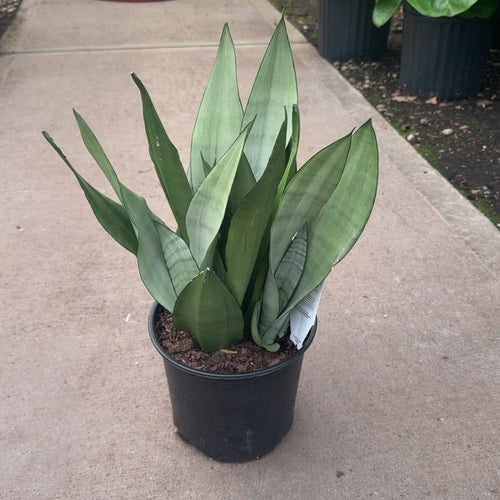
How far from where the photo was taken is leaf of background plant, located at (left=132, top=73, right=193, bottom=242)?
1.62 meters

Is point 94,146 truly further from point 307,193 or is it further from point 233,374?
point 233,374

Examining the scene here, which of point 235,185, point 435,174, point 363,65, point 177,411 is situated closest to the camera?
point 235,185

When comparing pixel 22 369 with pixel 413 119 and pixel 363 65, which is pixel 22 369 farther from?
pixel 363 65

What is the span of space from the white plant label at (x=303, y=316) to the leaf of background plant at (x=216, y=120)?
421 millimetres

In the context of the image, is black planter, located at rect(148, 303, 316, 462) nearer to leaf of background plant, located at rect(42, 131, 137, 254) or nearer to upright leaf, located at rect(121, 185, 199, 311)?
upright leaf, located at rect(121, 185, 199, 311)

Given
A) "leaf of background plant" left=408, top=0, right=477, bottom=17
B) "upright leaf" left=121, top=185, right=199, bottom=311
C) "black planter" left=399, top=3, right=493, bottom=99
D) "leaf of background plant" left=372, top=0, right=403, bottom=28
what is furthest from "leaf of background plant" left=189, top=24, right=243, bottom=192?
"black planter" left=399, top=3, right=493, bottom=99

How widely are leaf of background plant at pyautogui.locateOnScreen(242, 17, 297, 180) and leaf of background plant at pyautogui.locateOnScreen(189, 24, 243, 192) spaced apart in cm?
4

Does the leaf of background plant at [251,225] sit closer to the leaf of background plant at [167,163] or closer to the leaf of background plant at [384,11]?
the leaf of background plant at [167,163]

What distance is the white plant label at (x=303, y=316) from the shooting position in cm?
173

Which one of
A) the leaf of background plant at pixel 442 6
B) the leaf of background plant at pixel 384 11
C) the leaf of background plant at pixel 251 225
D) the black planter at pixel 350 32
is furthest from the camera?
the black planter at pixel 350 32

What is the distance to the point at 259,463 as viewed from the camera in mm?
1998

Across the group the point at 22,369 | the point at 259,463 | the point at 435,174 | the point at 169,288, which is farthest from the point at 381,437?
the point at 435,174

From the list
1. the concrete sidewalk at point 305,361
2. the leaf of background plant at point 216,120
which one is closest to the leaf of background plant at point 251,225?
the leaf of background plant at point 216,120

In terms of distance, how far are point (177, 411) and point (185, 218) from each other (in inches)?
24.0
